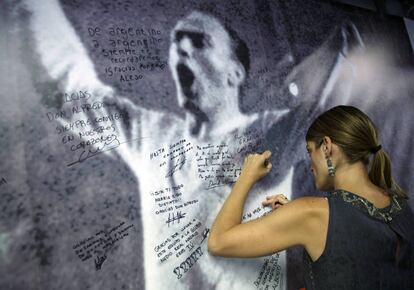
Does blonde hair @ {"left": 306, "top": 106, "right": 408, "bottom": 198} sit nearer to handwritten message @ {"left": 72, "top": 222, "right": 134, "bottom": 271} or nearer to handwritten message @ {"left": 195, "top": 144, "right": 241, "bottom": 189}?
handwritten message @ {"left": 195, "top": 144, "right": 241, "bottom": 189}

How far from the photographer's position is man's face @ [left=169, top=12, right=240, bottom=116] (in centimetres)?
117

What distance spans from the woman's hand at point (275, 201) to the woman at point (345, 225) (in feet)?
0.92

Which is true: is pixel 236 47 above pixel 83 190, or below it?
above

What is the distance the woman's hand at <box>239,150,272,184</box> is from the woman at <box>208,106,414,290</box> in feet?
0.46

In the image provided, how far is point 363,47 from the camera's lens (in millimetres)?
1899

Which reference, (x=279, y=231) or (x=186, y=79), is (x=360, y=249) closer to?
(x=279, y=231)

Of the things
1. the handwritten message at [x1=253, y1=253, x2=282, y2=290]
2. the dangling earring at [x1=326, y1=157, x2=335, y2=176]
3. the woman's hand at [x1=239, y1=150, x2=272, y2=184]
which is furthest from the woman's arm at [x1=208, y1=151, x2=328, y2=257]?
the handwritten message at [x1=253, y1=253, x2=282, y2=290]

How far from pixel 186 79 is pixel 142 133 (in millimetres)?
275

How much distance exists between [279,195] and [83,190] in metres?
0.73

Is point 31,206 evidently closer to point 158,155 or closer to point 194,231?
point 158,155

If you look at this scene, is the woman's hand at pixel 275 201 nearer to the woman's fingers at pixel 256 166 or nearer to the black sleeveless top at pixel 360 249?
the woman's fingers at pixel 256 166

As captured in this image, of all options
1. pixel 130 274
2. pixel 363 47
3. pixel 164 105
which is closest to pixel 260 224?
pixel 130 274

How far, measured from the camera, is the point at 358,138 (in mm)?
936
